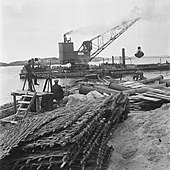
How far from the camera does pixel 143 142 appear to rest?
12.0 ft

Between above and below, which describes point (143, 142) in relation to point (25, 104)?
below

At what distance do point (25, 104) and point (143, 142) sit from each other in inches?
122

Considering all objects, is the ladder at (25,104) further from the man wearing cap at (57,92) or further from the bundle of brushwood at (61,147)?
the bundle of brushwood at (61,147)

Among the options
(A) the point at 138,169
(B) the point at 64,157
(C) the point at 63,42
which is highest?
(C) the point at 63,42

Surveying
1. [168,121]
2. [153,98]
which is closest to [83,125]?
[168,121]

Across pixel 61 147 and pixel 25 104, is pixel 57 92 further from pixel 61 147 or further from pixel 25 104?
pixel 61 147

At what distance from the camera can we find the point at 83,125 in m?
3.18

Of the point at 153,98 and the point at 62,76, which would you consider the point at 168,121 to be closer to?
the point at 153,98

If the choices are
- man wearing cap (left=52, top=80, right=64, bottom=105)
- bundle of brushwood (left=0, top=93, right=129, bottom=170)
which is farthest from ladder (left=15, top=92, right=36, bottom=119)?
bundle of brushwood (left=0, top=93, right=129, bottom=170)

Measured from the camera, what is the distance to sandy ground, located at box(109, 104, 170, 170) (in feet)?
10.4

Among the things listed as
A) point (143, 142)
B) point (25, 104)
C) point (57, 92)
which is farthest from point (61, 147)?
point (57, 92)

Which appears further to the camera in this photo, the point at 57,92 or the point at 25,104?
the point at 57,92

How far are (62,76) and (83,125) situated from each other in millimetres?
24702

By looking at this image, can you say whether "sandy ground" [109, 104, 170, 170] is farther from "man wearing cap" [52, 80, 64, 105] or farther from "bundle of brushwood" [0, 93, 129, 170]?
"man wearing cap" [52, 80, 64, 105]
